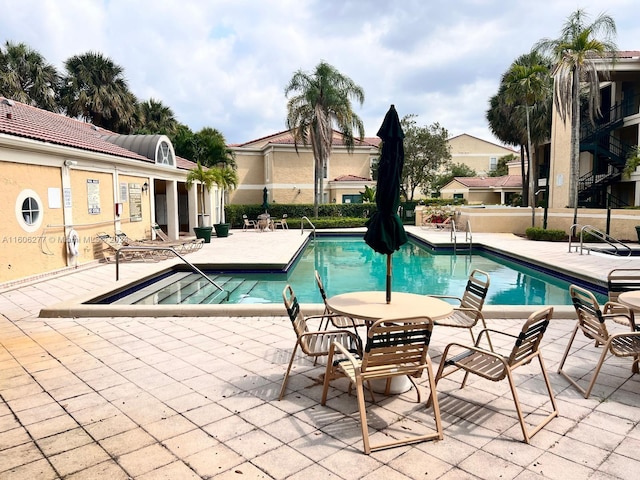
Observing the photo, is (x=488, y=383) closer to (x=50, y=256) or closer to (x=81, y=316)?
(x=81, y=316)

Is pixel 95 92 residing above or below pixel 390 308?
above

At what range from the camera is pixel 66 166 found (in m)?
10.6

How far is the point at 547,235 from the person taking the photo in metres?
18.4

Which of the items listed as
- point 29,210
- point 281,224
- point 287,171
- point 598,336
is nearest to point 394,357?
point 598,336

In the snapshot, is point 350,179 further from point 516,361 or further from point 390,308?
point 516,361

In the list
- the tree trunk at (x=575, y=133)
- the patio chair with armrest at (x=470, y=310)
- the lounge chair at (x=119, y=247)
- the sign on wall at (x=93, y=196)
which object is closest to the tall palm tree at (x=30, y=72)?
the sign on wall at (x=93, y=196)

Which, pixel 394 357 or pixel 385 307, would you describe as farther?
pixel 385 307

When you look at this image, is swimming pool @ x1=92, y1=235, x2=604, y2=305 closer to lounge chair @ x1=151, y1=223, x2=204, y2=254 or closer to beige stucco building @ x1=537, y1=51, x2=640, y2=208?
lounge chair @ x1=151, y1=223, x2=204, y2=254

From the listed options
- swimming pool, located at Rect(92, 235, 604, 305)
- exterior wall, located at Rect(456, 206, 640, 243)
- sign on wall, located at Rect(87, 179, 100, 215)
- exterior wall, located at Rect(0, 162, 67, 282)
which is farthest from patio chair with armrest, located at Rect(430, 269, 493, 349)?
exterior wall, located at Rect(456, 206, 640, 243)

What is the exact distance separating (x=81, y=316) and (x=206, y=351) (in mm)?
2682

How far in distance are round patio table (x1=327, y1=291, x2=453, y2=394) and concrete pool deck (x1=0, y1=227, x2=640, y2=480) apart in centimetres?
20

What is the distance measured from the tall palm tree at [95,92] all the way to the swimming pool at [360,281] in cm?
1972

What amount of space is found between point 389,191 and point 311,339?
5.56 feet

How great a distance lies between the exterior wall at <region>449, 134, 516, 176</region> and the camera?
48750mm
